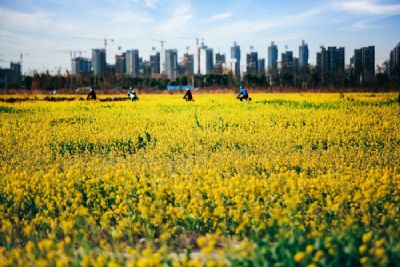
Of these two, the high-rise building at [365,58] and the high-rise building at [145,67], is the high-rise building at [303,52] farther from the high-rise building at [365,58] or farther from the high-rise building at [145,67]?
the high-rise building at [365,58]

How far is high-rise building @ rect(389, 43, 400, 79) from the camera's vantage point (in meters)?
65.3

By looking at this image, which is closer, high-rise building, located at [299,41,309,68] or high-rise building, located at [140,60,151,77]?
high-rise building, located at [140,60,151,77]

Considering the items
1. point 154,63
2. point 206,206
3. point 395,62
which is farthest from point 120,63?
point 206,206

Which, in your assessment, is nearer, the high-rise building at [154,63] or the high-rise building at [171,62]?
the high-rise building at [171,62]

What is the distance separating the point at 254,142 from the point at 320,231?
21.4ft

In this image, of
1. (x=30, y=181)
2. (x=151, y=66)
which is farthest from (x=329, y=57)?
(x=30, y=181)

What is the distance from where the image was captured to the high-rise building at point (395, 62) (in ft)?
214

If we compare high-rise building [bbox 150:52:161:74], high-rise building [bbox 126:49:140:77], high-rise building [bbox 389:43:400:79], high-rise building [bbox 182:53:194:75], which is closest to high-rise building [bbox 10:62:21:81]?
high-rise building [bbox 126:49:140:77]

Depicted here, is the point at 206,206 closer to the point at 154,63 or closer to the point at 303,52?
the point at 154,63

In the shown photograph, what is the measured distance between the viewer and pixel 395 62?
71438mm

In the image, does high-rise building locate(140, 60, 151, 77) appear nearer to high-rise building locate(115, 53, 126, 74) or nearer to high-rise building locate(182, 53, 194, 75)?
high-rise building locate(115, 53, 126, 74)

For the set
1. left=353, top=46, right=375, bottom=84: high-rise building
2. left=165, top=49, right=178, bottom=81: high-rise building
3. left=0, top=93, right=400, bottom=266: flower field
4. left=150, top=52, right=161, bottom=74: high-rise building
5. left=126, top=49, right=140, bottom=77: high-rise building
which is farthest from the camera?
left=150, top=52, right=161, bottom=74: high-rise building

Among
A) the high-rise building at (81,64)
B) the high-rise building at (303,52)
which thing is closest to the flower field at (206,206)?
the high-rise building at (81,64)

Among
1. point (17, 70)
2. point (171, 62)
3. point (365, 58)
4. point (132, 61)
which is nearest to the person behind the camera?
point (365, 58)
